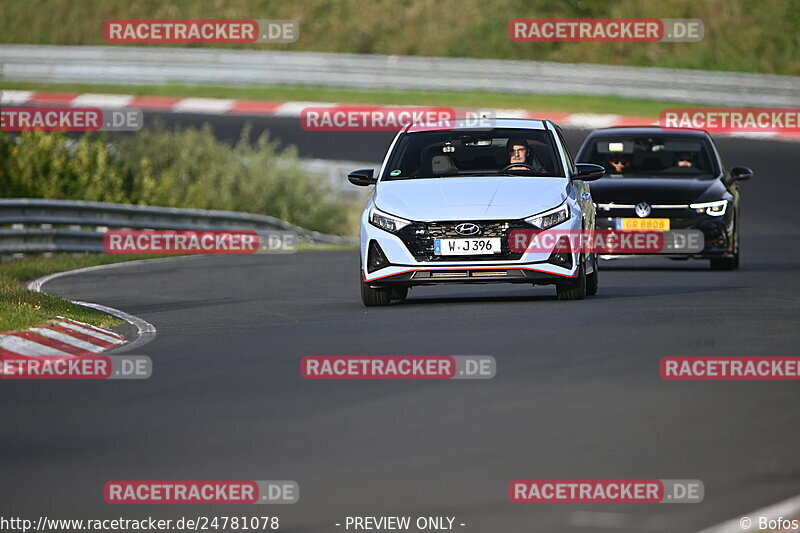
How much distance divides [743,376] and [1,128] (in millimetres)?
21538

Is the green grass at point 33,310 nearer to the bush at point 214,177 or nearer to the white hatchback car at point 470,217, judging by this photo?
the white hatchback car at point 470,217

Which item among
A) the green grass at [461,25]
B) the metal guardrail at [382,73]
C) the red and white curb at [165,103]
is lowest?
the red and white curb at [165,103]

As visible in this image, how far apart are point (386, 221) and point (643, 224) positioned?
231 inches

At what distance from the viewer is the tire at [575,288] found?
1466cm

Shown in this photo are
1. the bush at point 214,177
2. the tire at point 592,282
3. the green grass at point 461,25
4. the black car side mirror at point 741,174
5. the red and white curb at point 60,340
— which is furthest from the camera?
the green grass at point 461,25

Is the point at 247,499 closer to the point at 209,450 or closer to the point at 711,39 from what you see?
the point at 209,450

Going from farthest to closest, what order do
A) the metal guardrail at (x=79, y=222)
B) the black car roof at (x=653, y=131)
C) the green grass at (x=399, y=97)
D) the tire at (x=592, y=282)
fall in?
1. the green grass at (x=399, y=97)
2. the metal guardrail at (x=79, y=222)
3. the black car roof at (x=653, y=131)
4. the tire at (x=592, y=282)

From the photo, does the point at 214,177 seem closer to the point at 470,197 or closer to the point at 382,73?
the point at 382,73

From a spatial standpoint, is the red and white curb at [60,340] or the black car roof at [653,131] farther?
the black car roof at [653,131]

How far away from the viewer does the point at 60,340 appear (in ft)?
40.9

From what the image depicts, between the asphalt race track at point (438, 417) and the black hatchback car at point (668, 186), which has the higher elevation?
the black hatchback car at point (668, 186)

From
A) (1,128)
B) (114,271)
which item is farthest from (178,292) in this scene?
(1,128)

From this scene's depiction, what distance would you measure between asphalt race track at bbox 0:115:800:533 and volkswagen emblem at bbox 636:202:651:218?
4.24 metres

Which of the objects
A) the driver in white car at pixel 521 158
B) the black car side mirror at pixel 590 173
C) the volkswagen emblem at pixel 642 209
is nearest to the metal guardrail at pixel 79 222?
the volkswagen emblem at pixel 642 209
